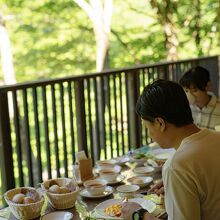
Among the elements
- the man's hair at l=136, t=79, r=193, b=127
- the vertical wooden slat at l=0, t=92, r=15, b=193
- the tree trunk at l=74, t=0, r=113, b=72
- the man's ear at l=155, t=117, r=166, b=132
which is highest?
the tree trunk at l=74, t=0, r=113, b=72

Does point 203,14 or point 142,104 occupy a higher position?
point 203,14

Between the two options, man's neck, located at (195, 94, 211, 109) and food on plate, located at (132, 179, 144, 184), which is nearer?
food on plate, located at (132, 179, 144, 184)

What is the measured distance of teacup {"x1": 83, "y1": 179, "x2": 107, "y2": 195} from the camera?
204 cm

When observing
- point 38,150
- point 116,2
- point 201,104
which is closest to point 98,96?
point 38,150

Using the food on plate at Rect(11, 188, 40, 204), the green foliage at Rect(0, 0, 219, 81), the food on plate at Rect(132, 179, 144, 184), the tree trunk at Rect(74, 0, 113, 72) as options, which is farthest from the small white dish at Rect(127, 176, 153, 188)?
the green foliage at Rect(0, 0, 219, 81)

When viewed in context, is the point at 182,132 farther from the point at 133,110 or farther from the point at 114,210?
the point at 133,110

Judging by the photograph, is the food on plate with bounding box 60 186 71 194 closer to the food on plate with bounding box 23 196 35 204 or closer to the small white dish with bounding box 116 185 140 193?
the food on plate with bounding box 23 196 35 204

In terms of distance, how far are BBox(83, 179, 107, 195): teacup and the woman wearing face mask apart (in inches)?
39.4

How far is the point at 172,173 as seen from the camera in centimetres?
134

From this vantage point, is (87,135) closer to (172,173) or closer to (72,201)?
(72,201)

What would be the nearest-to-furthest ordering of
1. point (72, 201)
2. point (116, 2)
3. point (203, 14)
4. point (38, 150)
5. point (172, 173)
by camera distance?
point (172, 173)
point (72, 201)
point (38, 150)
point (203, 14)
point (116, 2)

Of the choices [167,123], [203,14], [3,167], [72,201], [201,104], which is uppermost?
[203,14]

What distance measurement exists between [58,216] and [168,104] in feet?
2.37

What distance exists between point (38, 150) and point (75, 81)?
69cm
